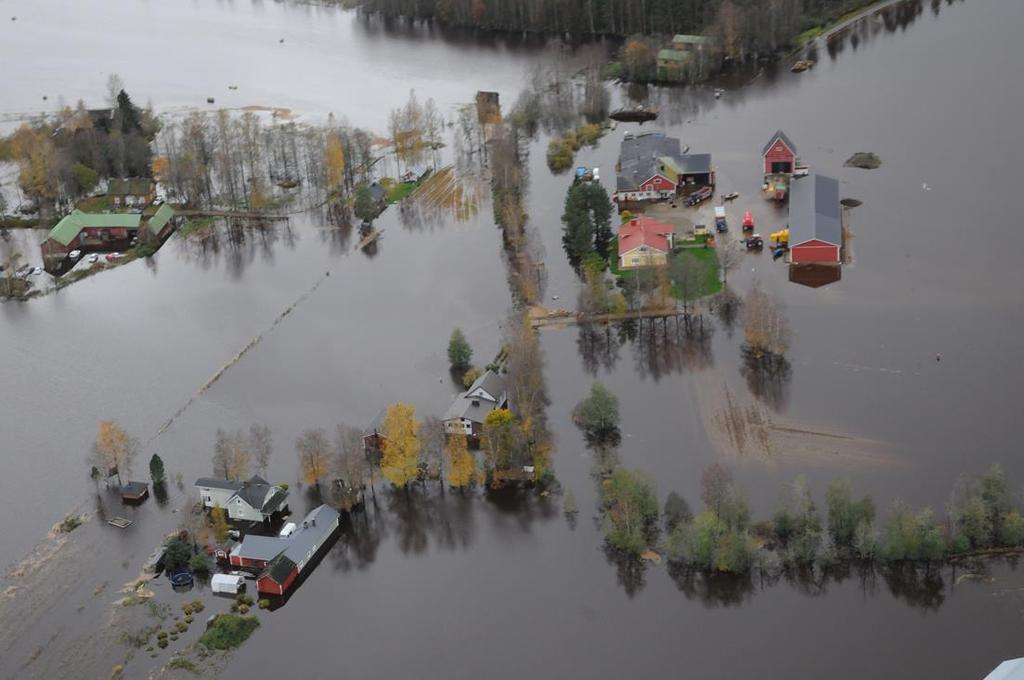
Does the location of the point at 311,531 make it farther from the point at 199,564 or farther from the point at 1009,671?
the point at 1009,671

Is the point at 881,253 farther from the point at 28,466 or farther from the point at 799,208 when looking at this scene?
the point at 28,466

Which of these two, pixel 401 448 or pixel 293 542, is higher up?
pixel 401 448

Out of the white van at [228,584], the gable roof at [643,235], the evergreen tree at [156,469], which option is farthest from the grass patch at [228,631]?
the gable roof at [643,235]

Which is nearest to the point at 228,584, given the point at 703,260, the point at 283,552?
the point at 283,552

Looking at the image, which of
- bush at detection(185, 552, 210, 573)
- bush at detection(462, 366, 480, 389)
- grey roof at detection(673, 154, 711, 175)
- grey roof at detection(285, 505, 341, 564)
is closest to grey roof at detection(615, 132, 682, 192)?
grey roof at detection(673, 154, 711, 175)

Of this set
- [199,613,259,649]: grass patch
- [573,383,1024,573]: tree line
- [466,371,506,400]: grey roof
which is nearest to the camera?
[199,613,259,649]: grass patch

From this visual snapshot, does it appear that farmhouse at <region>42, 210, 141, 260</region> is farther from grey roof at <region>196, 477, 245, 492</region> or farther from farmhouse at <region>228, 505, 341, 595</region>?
farmhouse at <region>228, 505, 341, 595</region>
